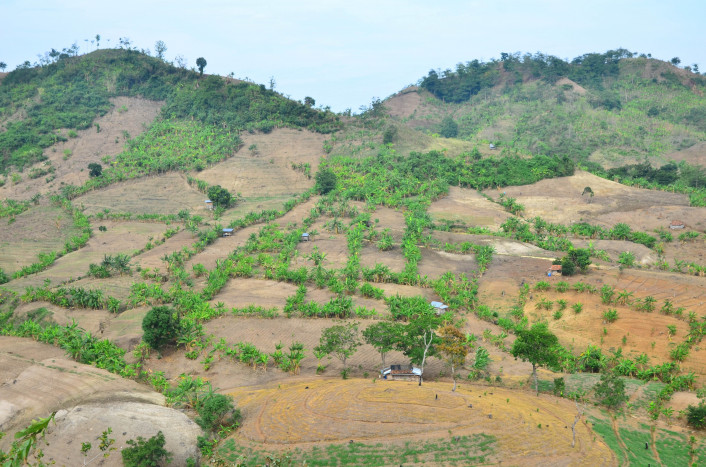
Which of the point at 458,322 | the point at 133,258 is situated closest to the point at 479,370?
the point at 458,322

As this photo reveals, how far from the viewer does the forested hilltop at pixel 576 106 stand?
80.4m

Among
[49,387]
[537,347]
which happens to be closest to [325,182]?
[537,347]

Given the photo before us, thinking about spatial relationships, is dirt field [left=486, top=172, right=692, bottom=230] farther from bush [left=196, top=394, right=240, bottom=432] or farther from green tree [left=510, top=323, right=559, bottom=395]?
bush [left=196, top=394, right=240, bottom=432]

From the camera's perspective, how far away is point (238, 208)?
2223 inches

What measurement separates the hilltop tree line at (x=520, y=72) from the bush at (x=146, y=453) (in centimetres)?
10032

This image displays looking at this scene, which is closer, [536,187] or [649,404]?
[649,404]

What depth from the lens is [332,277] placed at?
37.5 meters

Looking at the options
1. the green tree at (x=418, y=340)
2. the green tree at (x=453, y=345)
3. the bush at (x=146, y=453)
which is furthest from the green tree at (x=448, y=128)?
the bush at (x=146, y=453)

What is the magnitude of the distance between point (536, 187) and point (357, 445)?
1795 inches

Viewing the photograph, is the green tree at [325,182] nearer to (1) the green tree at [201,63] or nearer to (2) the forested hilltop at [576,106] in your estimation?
(2) the forested hilltop at [576,106]

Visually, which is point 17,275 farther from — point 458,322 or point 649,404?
point 649,404

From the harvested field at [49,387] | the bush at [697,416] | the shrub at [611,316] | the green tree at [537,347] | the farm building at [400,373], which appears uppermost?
the green tree at [537,347]

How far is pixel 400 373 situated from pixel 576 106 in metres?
79.4

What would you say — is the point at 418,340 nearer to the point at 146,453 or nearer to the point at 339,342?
the point at 339,342
